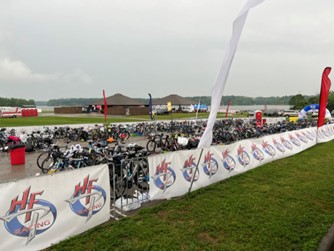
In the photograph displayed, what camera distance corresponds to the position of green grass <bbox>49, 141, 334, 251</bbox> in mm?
3867

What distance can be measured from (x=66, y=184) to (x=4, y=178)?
5.05 meters

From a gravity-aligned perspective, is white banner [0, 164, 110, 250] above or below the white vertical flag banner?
below

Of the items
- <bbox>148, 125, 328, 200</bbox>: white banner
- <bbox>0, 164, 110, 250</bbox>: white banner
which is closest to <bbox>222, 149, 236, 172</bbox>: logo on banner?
<bbox>148, 125, 328, 200</bbox>: white banner

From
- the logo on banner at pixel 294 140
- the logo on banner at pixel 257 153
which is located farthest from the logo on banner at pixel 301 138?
the logo on banner at pixel 257 153

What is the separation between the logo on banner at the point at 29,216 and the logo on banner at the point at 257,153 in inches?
272

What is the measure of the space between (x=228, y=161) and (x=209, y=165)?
3.16ft

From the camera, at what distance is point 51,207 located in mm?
3855

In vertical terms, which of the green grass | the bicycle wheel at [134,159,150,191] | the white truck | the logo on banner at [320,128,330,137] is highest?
the white truck

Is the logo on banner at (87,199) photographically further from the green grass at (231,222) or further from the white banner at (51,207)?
the green grass at (231,222)

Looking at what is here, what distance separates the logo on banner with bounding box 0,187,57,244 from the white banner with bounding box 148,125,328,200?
223cm

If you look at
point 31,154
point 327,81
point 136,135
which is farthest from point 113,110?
A: point 327,81

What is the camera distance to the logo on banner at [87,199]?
4.14 m

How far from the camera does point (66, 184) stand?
4.00 meters

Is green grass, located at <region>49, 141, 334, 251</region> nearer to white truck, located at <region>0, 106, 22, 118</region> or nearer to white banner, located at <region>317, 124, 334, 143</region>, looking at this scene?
white banner, located at <region>317, 124, 334, 143</region>
